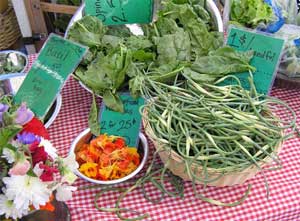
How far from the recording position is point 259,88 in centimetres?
81

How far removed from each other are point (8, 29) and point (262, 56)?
1.32m

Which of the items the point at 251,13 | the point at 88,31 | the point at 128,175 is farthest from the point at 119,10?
the point at 128,175

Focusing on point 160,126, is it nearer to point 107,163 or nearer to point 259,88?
point 107,163

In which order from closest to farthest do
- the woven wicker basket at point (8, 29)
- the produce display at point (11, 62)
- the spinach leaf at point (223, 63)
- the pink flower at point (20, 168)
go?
1. the pink flower at point (20, 168)
2. the spinach leaf at point (223, 63)
3. the produce display at point (11, 62)
4. the woven wicker basket at point (8, 29)

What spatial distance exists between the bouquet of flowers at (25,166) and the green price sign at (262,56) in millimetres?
408

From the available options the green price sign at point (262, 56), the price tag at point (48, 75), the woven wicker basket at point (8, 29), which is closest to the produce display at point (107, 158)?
the price tag at point (48, 75)

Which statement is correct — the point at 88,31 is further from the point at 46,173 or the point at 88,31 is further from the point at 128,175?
the point at 46,173

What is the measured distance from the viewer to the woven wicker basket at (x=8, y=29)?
5.68 ft

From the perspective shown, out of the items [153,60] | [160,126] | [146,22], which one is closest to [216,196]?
[160,126]

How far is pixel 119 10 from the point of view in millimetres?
947

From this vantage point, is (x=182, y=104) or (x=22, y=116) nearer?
(x=22, y=116)

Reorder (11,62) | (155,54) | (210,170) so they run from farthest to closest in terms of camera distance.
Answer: (11,62) < (155,54) < (210,170)

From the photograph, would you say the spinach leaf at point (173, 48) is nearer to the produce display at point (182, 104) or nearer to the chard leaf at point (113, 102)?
the produce display at point (182, 104)

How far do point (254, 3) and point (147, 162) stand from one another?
47cm
